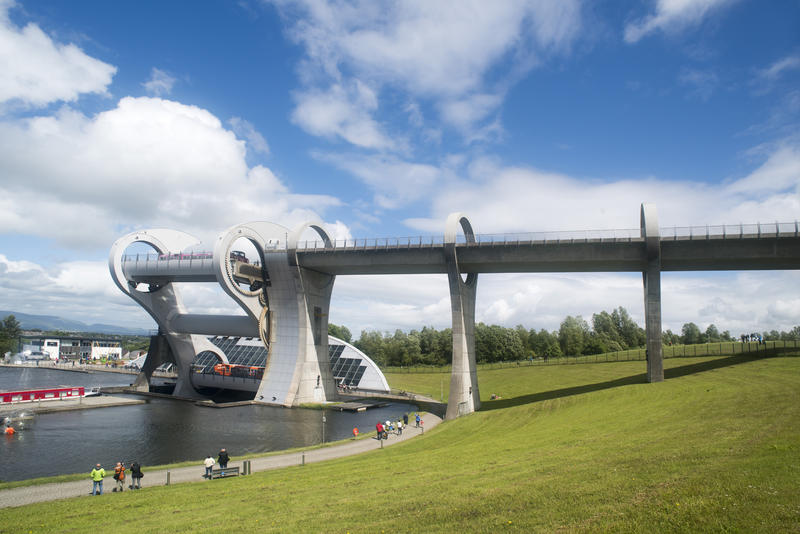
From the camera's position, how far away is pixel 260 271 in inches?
2195

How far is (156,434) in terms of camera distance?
1401 inches

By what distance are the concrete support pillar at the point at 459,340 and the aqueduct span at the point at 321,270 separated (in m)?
0.09

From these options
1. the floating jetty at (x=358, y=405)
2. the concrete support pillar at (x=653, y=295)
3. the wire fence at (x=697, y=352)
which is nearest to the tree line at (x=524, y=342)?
the wire fence at (x=697, y=352)

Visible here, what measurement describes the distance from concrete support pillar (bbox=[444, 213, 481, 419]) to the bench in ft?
73.4

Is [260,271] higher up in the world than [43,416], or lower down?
→ higher up

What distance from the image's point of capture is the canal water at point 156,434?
91.1 ft

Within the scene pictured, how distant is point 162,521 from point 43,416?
37.5 metres

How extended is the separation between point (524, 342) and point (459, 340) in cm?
7219

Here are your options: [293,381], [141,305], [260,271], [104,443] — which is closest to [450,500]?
[104,443]

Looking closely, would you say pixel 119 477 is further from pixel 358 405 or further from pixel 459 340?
pixel 358 405

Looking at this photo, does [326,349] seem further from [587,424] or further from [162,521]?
[162,521]

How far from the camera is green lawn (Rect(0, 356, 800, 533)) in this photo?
10.1m

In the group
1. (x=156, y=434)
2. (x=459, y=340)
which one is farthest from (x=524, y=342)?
(x=156, y=434)

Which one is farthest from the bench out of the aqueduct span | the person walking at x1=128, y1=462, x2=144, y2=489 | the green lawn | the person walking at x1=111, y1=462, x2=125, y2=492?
the aqueduct span
